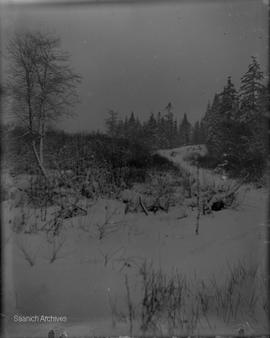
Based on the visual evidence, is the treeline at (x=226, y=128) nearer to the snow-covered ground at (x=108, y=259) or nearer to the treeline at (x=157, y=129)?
the treeline at (x=157, y=129)

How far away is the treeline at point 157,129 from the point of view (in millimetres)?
2264

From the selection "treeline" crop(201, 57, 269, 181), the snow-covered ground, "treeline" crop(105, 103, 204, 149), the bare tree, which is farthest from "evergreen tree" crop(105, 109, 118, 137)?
"treeline" crop(201, 57, 269, 181)

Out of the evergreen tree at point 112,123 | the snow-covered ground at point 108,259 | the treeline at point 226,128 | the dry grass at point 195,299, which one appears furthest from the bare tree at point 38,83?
the dry grass at point 195,299

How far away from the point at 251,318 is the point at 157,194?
3.93 feet

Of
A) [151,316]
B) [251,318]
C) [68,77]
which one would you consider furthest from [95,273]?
[68,77]

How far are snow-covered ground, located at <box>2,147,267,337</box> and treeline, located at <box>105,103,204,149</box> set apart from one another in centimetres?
10

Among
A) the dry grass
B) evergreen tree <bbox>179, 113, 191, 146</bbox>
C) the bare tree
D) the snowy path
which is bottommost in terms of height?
the dry grass

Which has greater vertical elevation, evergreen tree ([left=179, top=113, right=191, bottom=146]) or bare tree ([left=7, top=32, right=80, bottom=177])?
bare tree ([left=7, top=32, right=80, bottom=177])

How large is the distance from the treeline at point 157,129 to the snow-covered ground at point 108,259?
0.34 feet

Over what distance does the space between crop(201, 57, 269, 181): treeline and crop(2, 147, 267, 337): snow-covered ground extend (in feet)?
0.59

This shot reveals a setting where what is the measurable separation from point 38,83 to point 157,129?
100 centimetres

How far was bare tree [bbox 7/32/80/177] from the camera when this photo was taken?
2273 mm

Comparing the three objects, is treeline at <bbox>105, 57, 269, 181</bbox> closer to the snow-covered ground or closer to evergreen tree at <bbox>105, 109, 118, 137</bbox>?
evergreen tree at <bbox>105, 109, 118, 137</bbox>

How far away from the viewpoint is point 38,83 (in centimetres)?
230
